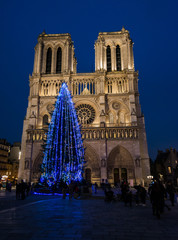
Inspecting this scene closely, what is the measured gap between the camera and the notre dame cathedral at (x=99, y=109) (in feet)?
93.4

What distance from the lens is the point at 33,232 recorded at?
4605 mm

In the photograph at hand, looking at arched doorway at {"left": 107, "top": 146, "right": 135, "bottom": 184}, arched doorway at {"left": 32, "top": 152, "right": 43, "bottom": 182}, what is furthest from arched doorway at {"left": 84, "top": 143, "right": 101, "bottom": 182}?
arched doorway at {"left": 32, "top": 152, "right": 43, "bottom": 182}

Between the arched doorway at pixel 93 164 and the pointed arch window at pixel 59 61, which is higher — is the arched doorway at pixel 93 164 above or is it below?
below

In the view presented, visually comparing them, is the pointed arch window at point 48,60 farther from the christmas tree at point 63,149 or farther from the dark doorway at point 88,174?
the dark doorway at point 88,174

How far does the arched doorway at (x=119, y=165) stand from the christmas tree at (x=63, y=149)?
11.7m

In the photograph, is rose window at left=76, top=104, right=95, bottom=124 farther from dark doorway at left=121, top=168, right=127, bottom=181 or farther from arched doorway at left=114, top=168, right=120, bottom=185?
dark doorway at left=121, top=168, right=127, bottom=181

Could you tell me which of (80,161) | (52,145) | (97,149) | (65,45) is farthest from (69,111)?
(65,45)

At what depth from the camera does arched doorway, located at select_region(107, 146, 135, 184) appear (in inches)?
1114

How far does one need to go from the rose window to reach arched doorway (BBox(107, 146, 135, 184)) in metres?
6.55

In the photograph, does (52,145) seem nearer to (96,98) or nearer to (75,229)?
(75,229)

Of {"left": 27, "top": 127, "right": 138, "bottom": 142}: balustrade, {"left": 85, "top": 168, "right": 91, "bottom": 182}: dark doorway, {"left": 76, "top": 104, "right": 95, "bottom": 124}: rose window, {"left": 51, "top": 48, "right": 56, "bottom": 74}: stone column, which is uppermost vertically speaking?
{"left": 51, "top": 48, "right": 56, "bottom": 74}: stone column

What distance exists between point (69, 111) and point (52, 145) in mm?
3792

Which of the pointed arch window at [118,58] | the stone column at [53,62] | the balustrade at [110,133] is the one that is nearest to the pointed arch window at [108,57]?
the pointed arch window at [118,58]

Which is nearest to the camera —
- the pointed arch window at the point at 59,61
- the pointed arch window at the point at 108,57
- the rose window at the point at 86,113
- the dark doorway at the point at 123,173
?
the dark doorway at the point at 123,173
